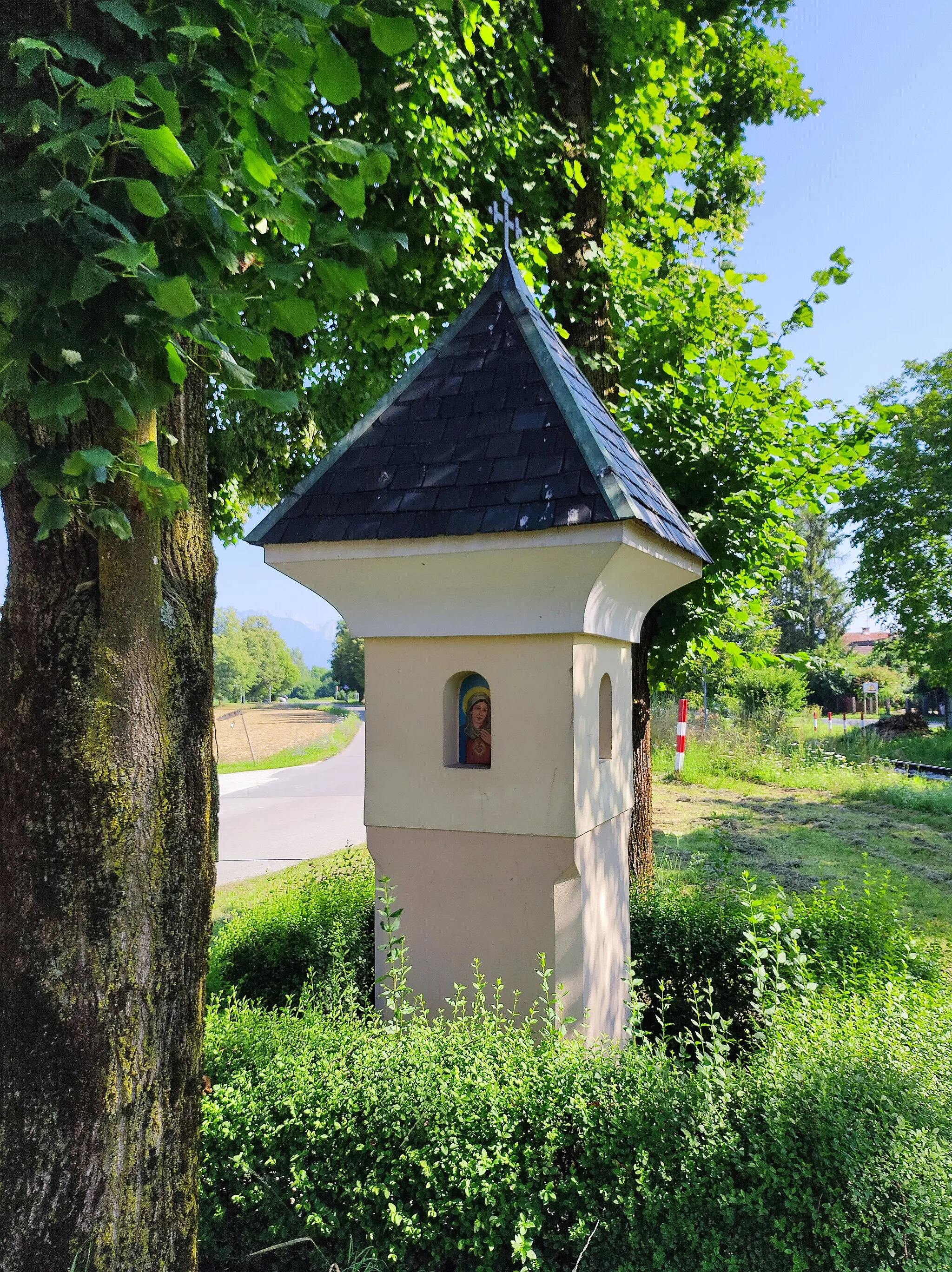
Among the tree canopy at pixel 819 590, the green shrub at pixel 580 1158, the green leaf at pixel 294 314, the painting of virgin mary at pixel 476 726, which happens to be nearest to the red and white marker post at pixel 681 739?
the painting of virgin mary at pixel 476 726

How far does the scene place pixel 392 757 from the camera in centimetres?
360

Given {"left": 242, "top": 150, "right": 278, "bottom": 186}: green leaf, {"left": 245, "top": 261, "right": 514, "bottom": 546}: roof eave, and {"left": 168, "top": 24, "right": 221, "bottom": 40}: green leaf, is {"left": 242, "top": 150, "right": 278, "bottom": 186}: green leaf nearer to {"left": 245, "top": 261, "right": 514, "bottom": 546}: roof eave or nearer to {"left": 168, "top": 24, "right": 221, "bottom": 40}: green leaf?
{"left": 168, "top": 24, "right": 221, "bottom": 40}: green leaf

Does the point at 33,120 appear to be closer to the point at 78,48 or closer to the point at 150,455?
the point at 78,48

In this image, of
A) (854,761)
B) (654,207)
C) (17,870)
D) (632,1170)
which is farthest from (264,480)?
(854,761)

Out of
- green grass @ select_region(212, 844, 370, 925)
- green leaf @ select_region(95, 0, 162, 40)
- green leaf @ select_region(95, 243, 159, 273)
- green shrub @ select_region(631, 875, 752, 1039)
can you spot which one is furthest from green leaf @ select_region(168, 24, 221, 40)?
green grass @ select_region(212, 844, 370, 925)

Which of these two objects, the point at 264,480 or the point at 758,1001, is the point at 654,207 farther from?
the point at 758,1001

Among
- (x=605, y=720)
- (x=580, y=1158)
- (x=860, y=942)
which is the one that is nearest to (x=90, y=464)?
(x=580, y=1158)

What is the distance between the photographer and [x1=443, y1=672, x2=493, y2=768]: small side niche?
3.53 m

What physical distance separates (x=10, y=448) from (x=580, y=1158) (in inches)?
103

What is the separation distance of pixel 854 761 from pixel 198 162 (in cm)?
1805

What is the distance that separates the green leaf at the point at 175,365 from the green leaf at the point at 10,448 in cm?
39

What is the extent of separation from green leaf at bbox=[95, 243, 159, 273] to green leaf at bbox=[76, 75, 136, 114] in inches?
9.1

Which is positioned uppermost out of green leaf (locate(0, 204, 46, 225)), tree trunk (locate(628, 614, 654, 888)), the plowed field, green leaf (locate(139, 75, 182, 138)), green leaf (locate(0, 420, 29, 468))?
green leaf (locate(139, 75, 182, 138))

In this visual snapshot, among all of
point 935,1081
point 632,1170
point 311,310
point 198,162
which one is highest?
point 198,162
